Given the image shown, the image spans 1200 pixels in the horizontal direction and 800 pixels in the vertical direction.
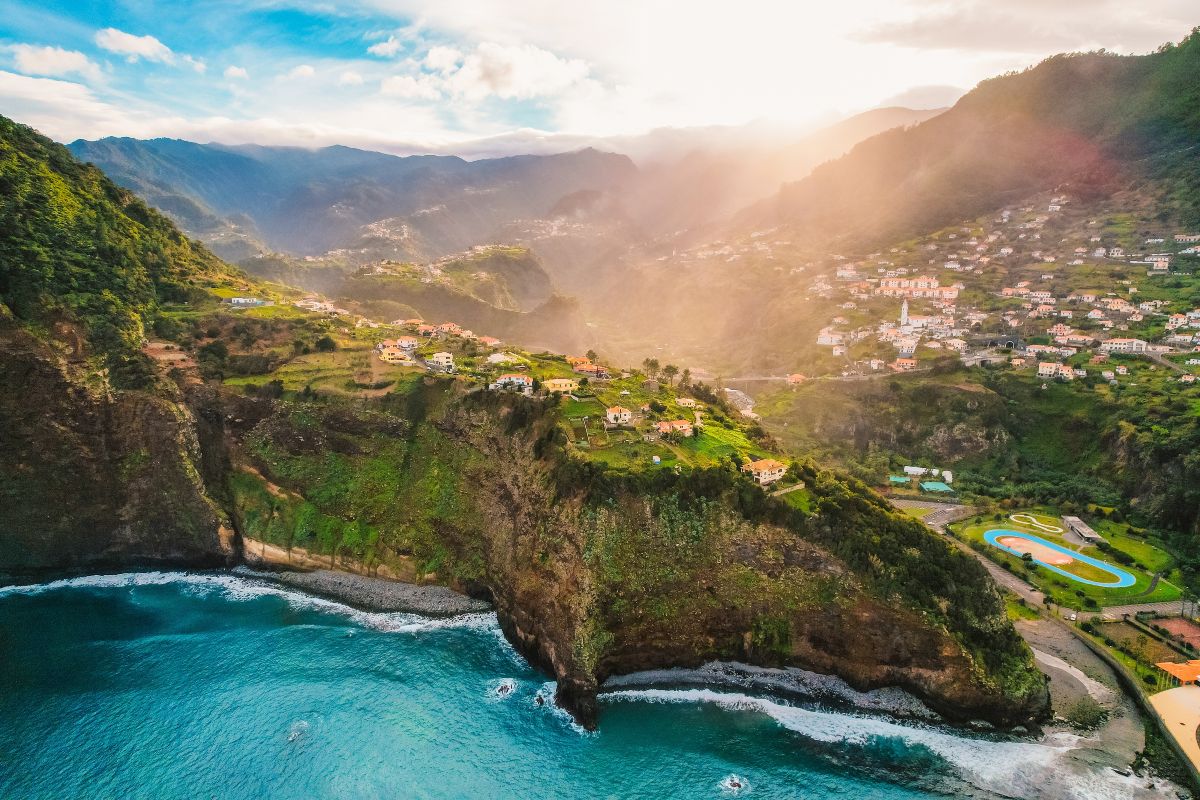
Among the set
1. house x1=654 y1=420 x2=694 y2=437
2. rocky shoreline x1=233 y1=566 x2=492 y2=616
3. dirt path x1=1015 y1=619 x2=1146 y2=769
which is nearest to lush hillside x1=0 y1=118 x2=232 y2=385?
rocky shoreline x1=233 y1=566 x2=492 y2=616

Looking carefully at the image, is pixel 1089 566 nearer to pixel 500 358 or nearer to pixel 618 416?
pixel 618 416

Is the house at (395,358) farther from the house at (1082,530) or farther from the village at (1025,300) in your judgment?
the house at (1082,530)

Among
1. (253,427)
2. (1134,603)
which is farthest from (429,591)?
(1134,603)

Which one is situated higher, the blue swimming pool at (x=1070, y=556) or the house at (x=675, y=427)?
the house at (x=675, y=427)

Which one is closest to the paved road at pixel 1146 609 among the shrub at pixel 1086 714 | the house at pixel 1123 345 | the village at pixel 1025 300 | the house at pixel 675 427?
the shrub at pixel 1086 714

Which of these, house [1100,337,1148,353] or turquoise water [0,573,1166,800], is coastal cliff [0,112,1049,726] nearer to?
turquoise water [0,573,1166,800]

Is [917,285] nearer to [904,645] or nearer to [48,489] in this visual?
[904,645]
